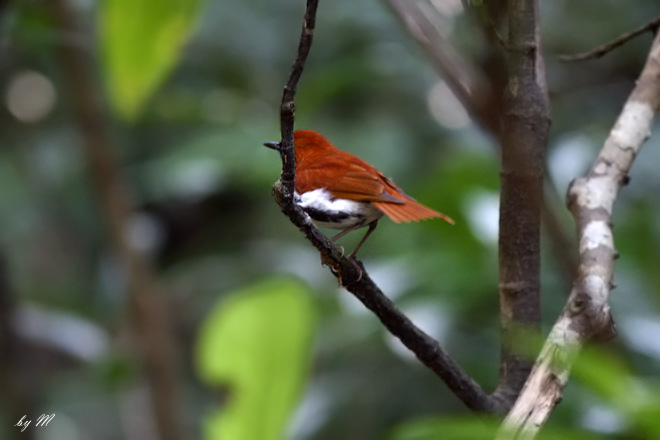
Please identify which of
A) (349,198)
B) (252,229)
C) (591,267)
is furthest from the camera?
(252,229)

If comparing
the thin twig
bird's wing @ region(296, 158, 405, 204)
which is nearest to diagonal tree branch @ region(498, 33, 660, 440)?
the thin twig

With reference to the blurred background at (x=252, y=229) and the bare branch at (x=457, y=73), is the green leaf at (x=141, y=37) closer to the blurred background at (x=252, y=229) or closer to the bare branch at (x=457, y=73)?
the blurred background at (x=252, y=229)

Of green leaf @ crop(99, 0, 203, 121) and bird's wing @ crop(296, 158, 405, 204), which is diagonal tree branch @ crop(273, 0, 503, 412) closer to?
bird's wing @ crop(296, 158, 405, 204)

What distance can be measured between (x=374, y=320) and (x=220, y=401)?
678 mm

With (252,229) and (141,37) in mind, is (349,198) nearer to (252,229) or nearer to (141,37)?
(141,37)

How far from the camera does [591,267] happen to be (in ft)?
3.29

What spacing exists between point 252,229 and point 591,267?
262 centimetres

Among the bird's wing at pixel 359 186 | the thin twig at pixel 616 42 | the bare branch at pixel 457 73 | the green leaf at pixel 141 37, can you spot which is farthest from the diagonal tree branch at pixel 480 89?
the green leaf at pixel 141 37

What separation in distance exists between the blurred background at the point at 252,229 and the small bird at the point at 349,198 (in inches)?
6.1

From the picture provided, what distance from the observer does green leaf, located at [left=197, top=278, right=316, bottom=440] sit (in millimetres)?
1368

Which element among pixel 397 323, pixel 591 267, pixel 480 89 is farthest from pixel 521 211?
pixel 480 89

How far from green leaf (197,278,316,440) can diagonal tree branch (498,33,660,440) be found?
49 centimetres

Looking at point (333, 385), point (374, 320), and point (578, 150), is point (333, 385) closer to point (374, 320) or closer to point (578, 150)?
point (374, 320)

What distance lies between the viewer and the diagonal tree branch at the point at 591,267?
0.74 m
